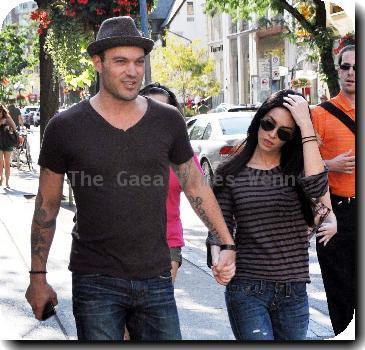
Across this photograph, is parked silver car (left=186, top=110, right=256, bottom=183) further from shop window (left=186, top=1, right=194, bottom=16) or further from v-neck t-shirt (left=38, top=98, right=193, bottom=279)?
shop window (left=186, top=1, right=194, bottom=16)

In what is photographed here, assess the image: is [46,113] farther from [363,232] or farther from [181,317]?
[363,232]

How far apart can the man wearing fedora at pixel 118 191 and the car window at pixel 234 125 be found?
10038mm

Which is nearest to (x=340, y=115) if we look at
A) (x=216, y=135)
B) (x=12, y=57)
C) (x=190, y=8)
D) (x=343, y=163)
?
(x=343, y=163)

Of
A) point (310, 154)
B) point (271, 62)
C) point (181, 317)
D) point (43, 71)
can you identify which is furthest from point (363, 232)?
point (271, 62)

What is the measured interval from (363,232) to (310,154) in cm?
99

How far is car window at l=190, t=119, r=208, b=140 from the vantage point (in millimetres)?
13750

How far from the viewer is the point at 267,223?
3.25m

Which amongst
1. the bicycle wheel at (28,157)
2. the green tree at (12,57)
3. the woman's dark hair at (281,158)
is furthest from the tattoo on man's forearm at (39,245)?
the green tree at (12,57)

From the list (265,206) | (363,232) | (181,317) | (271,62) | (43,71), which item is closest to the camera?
(265,206)

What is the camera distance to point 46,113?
11.7 meters

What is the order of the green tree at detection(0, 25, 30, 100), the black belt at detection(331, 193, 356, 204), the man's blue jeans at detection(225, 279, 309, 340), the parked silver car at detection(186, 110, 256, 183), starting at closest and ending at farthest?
the man's blue jeans at detection(225, 279, 309, 340) < the black belt at detection(331, 193, 356, 204) < the parked silver car at detection(186, 110, 256, 183) < the green tree at detection(0, 25, 30, 100)

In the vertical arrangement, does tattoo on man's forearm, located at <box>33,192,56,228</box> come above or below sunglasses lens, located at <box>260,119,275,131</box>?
below

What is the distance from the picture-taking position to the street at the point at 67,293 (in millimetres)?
5078

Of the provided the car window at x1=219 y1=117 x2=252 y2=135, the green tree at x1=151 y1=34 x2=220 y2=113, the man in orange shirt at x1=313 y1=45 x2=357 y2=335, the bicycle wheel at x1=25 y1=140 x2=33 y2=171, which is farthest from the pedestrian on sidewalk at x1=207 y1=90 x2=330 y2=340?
the green tree at x1=151 y1=34 x2=220 y2=113
